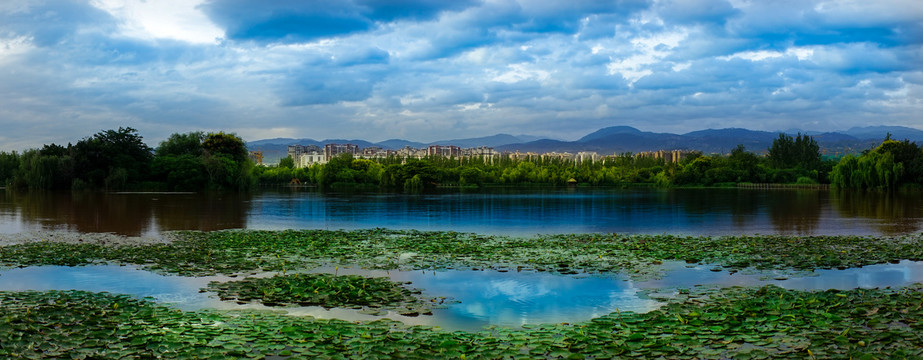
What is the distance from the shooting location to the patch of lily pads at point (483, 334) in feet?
23.4

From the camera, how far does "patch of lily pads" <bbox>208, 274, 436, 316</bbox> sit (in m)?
9.84

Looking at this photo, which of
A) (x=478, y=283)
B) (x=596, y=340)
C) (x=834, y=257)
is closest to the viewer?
(x=596, y=340)

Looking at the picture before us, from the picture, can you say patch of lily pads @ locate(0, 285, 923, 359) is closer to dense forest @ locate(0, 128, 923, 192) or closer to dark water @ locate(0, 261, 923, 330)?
dark water @ locate(0, 261, 923, 330)

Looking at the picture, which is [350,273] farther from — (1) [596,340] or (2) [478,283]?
(1) [596,340]

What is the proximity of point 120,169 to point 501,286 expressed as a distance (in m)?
67.3

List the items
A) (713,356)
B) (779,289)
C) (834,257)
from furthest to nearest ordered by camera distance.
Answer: (834,257)
(779,289)
(713,356)

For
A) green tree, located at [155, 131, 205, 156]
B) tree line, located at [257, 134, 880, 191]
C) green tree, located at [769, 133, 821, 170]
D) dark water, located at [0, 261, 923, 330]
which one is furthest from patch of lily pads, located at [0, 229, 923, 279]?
green tree, located at [769, 133, 821, 170]

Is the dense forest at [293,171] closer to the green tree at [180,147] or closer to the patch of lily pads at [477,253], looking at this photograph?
the green tree at [180,147]

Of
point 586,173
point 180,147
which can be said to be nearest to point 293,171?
point 180,147

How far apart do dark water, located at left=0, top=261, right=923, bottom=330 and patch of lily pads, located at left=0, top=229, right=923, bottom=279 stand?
0.69 m

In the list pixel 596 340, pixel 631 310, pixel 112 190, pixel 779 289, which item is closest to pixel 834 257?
pixel 779 289

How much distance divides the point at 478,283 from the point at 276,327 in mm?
4806

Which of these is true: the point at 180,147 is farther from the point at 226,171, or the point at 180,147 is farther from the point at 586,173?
the point at 586,173

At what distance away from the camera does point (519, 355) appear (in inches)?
280
